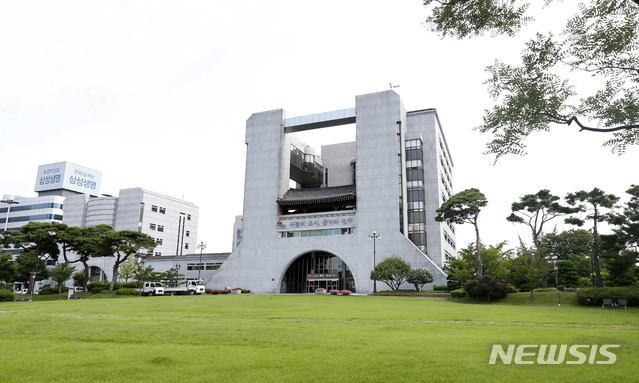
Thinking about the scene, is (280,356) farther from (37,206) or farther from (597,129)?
(37,206)

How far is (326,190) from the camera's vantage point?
2904 inches

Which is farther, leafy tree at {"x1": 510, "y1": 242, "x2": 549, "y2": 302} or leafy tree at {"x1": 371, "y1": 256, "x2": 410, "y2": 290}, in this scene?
leafy tree at {"x1": 371, "y1": 256, "x2": 410, "y2": 290}

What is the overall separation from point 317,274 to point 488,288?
36331 millimetres

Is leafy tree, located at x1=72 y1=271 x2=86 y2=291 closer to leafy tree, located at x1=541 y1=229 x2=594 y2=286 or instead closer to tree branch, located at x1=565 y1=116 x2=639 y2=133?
tree branch, located at x1=565 y1=116 x2=639 y2=133

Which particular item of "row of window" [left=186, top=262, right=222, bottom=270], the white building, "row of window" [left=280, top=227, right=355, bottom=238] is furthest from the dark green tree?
the white building

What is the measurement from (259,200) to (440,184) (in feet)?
106

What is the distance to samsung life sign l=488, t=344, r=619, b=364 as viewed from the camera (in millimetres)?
8558

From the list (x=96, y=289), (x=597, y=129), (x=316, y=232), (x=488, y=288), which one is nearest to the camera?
(x=597, y=129)

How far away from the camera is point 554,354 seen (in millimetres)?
9086

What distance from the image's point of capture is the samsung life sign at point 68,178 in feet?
364

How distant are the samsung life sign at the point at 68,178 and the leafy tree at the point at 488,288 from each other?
110 m

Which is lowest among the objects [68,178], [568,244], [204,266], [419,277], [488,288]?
[488,288]

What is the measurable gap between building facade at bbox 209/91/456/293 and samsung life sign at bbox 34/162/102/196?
2537 inches

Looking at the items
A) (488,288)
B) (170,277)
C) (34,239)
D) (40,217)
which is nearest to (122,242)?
(34,239)
